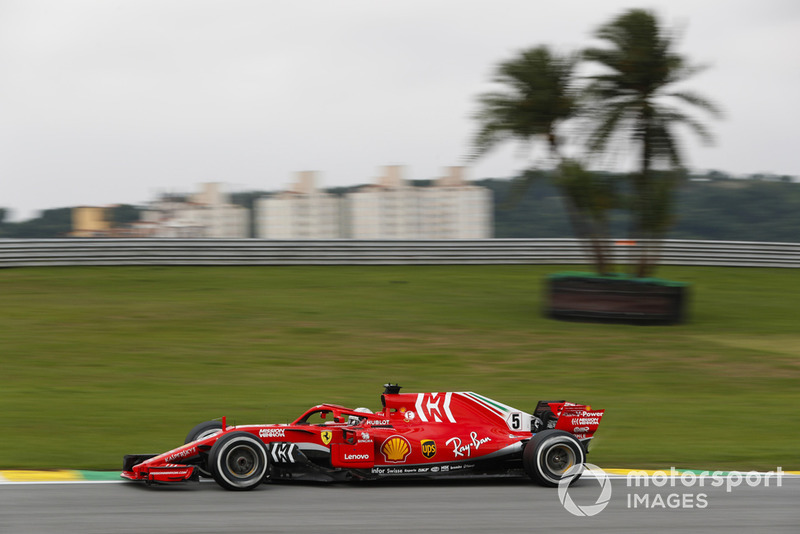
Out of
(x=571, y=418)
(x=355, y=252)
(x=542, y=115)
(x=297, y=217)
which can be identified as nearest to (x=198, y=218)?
(x=297, y=217)

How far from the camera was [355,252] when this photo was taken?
24719mm

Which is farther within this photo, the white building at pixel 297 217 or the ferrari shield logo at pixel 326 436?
the white building at pixel 297 217

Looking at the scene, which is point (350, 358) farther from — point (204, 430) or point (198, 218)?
point (198, 218)

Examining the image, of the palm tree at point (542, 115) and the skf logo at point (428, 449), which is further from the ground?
the palm tree at point (542, 115)

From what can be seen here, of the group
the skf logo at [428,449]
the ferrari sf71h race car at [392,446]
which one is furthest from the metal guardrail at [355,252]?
the skf logo at [428,449]

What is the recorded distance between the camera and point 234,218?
26094 mm

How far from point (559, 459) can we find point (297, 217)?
20003 millimetres

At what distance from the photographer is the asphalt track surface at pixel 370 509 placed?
6.20 metres

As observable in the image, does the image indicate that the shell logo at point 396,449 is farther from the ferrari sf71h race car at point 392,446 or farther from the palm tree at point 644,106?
the palm tree at point 644,106

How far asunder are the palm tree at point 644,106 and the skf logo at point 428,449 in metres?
12.7

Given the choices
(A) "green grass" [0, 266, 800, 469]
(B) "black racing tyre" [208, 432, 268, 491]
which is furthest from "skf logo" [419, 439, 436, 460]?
(A) "green grass" [0, 266, 800, 469]

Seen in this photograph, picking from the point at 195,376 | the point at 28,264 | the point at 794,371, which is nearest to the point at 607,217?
the point at 794,371

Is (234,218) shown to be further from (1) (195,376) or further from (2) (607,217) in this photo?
(1) (195,376)

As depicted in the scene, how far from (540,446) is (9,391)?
7298mm
